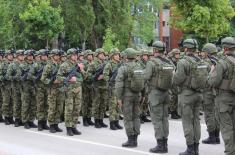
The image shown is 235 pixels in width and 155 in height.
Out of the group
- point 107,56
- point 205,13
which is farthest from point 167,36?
point 107,56

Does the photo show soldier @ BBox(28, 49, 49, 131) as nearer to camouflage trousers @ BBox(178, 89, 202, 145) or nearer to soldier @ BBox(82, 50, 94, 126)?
soldier @ BBox(82, 50, 94, 126)

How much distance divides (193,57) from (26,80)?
586cm

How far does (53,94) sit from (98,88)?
5.05 feet

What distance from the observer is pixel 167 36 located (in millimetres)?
58969

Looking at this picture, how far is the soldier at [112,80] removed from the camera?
14.7 meters

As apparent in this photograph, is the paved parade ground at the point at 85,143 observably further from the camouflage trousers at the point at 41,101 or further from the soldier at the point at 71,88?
the camouflage trousers at the point at 41,101

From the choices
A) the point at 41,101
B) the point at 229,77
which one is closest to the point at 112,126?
the point at 41,101

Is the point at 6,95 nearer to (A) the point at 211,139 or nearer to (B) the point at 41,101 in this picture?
(B) the point at 41,101

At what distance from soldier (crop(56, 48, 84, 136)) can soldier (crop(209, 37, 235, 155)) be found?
4.71 meters

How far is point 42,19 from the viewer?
1100 inches

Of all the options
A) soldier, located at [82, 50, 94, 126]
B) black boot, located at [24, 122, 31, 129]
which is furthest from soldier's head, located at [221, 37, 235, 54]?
black boot, located at [24, 122, 31, 129]

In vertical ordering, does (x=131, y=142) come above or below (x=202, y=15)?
below

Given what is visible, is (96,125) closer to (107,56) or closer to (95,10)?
(107,56)

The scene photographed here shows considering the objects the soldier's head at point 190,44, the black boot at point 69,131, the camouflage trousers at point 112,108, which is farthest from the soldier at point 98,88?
the soldier's head at point 190,44
